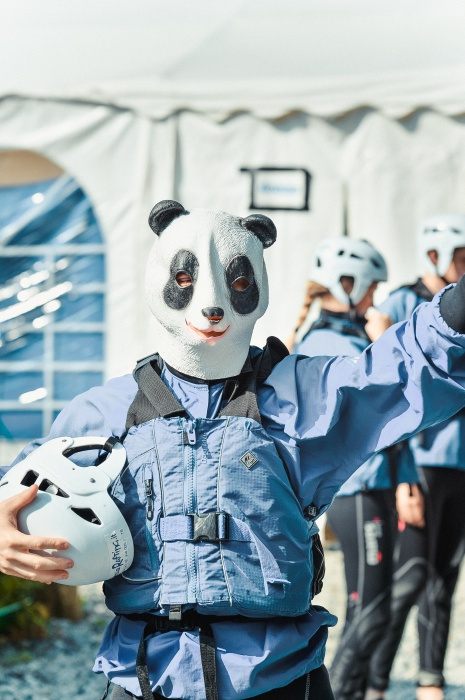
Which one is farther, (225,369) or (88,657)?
(88,657)

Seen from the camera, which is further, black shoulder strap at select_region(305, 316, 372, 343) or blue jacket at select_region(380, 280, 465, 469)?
blue jacket at select_region(380, 280, 465, 469)

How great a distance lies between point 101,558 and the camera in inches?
101

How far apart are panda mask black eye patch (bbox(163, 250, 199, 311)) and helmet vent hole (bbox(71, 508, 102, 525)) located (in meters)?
0.50

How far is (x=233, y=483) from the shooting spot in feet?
8.54

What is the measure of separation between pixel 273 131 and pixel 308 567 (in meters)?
4.84

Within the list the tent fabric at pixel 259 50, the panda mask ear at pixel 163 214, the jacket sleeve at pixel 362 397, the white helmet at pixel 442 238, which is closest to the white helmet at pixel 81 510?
the jacket sleeve at pixel 362 397

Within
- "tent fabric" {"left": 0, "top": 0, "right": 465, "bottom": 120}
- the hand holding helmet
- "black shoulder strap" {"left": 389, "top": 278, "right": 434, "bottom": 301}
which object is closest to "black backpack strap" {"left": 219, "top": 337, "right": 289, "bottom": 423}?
the hand holding helmet

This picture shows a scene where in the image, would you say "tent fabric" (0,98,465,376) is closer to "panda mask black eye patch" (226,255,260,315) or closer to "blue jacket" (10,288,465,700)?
"panda mask black eye patch" (226,255,260,315)

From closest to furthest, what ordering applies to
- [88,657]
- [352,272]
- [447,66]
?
1. [352,272]
2. [88,657]
3. [447,66]

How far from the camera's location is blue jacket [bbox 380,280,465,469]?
16.8 feet

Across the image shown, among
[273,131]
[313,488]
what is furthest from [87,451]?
[273,131]

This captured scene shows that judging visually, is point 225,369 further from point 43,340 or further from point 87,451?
point 43,340

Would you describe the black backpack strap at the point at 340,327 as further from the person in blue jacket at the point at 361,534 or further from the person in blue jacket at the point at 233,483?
the person in blue jacket at the point at 233,483

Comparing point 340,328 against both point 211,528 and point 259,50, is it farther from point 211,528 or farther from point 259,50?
point 259,50
